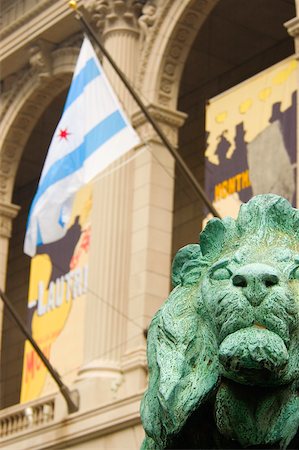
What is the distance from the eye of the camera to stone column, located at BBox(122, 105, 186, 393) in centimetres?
2184

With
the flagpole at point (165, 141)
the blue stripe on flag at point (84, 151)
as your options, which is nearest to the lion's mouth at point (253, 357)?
the flagpole at point (165, 141)

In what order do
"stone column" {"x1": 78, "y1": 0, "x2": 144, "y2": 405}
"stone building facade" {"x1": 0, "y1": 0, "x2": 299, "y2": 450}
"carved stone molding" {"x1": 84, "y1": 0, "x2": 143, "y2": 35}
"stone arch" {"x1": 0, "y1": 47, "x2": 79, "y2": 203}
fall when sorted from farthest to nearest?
"stone arch" {"x1": 0, "y1": 47, "x2": 79, "y2": 203} < "carved stone molding" {"x1": 84, "y1": 0, "x2": 143, "y2": 35} < "stone column" {"x1": 78, "y1": 0, "x2": 144, "y2": 405} < "stone building facade" {"x1": 0, "y1": 0, "x2": 299, "y2": 450}

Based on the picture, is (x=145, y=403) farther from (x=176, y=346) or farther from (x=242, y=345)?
(x=242, y=345)

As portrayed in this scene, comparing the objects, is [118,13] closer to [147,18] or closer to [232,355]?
[147,18]

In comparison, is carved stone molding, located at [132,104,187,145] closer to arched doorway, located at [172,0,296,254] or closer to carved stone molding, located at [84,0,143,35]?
carved stone molding, located at [84,0,143,35]

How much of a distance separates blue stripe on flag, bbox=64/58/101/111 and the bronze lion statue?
1721 cm

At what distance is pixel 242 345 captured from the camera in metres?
2.32

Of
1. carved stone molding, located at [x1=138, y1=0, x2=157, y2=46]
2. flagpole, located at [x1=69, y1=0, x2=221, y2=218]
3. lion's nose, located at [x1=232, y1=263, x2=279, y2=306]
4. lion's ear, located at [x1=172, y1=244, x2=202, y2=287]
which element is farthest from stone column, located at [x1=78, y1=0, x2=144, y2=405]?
lion's nose, located at [x1=232, y1=263, x2=279, y2=306]

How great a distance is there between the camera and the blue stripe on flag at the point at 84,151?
61.5ft

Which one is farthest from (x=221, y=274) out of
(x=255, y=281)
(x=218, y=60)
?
(x=218, y=60)

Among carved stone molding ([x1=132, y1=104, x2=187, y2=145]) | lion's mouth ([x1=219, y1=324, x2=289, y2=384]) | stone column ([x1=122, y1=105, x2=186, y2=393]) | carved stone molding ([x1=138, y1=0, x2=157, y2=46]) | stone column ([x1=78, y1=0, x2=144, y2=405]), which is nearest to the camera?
lion's mouth ([x1=219, y1=324, x2=289, y2=384])

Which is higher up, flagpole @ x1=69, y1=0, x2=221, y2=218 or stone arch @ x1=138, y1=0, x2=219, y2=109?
stone arch @ x1=138, y1=0, x2=219, y2=109

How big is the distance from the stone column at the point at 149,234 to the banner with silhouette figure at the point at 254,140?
1.84m

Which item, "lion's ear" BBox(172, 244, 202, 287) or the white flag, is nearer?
"lion's ear" BBox(172, 244, 202, 287)
